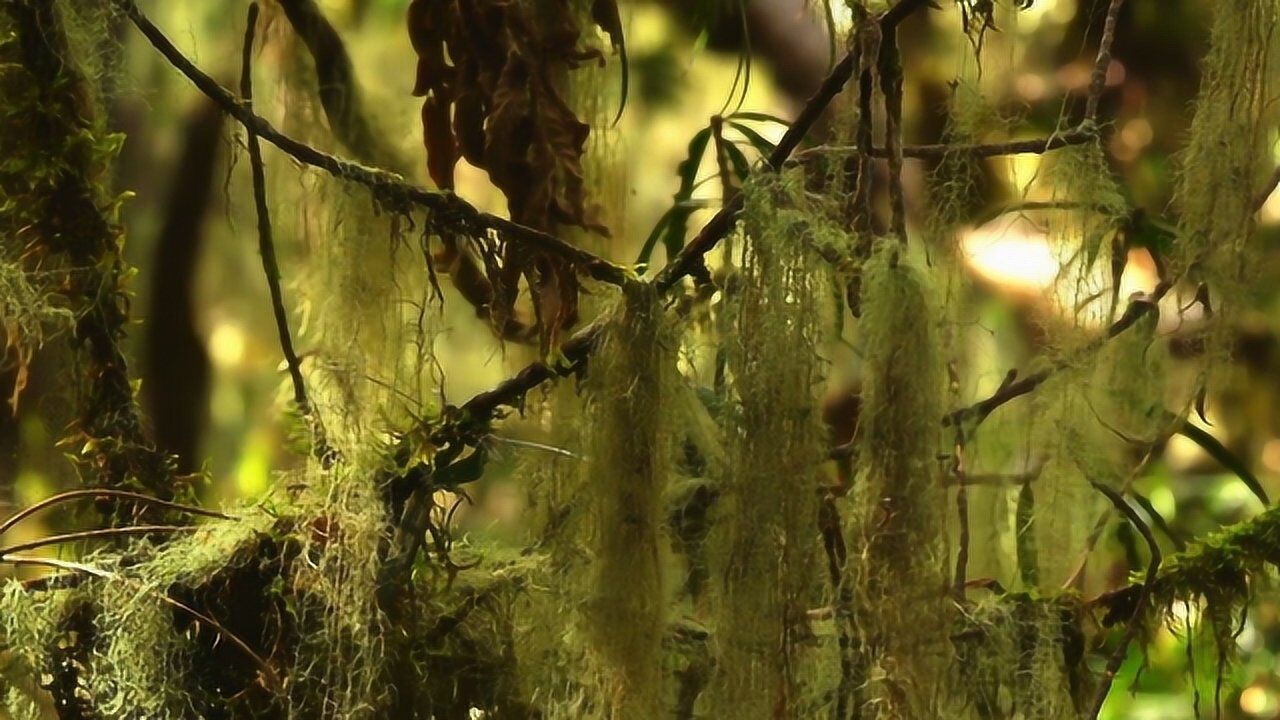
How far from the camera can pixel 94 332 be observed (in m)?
0.80

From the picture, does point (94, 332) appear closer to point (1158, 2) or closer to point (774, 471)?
point (774, 471)

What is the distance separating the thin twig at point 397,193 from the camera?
707mm

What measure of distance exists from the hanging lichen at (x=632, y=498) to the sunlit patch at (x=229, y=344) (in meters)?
1.91

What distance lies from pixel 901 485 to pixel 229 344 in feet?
6.86

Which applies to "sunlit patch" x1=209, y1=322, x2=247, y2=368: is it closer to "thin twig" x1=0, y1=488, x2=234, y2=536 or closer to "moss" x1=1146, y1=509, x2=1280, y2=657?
"thin twig" x1=0, y1=488, x2=234, y2=536

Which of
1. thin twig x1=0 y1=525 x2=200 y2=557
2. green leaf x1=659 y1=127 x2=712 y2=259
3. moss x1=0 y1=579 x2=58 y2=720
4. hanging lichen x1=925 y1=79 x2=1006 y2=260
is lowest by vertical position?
moss x1=0 y1=579 x2=58 y2=720

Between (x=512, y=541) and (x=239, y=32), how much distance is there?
791 millimetres

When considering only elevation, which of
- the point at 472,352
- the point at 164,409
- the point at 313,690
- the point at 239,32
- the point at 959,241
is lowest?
the point at 313,690

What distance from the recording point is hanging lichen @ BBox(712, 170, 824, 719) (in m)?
0.64

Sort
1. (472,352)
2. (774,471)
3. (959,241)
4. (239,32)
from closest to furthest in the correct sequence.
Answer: (774,471)
(959,241)
(239,32)
(472,352)

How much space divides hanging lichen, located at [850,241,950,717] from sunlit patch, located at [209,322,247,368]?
2028 mm

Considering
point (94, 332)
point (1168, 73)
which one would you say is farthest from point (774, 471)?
point (1168, 73)

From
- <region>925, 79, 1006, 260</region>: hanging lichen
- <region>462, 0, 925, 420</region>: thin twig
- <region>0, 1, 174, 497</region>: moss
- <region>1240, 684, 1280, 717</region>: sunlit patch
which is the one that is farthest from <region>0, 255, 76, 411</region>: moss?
<region>1240, 684, 1280, 717</region>: sunlit patch

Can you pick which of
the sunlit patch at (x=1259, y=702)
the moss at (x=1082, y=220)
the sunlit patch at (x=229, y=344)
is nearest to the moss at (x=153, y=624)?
the moss at (x=1082, y=220)
